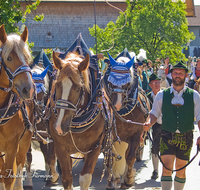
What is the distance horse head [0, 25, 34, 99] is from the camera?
13.5ft

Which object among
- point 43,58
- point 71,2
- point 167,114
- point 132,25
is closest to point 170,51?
point 132,25

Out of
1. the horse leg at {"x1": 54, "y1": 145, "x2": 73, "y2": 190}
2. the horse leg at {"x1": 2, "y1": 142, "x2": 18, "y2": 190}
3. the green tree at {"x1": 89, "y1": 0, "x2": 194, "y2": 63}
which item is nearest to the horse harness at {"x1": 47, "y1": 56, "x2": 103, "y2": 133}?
the horse leg at {"x1": 54, "y1": 145, "x2": 73, "y2": 190}

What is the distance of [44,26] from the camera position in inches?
1351

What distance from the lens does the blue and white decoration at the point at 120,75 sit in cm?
593

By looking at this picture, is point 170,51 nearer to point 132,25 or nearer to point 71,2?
point 132,25

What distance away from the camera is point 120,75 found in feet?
19.7

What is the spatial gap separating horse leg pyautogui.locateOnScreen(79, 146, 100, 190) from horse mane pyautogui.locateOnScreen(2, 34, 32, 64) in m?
1.51

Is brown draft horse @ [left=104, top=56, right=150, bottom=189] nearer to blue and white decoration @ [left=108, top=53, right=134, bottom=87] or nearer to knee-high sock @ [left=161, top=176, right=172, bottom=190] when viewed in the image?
blue and white decoration @ [left=108, top=53, right=134, bottom=87]

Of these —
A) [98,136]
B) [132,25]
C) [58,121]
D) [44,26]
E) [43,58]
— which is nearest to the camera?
[58,121]

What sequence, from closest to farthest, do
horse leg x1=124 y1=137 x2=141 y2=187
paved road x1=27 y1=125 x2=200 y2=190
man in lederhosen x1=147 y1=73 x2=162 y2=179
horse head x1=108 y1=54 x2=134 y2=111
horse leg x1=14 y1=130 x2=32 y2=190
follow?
horse leg x1=14 y1=130 x2=32 y2=190 < horse head x1=108 y1=54 x2=134 y2=111 < horse leg x1=124 y1=137 x2=141 y2=187 < paved road x1=27 y1=125 x2=200 y2=190 < man in lederhosen x1=147 y1=73 x2=162 y2=179

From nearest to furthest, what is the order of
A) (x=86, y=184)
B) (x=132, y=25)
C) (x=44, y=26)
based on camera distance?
1. (x=86, y=184)
2. (x=132, y=25)
3. (x=44, y=26)

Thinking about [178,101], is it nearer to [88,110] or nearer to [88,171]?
[88,110]

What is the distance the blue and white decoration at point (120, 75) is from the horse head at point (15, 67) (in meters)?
1.93

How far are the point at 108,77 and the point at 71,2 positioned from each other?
29906 millimetres
